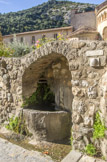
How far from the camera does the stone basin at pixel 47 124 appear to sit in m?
3.76

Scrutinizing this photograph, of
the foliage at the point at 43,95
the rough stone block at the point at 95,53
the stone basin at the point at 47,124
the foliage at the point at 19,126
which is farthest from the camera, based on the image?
the foliage at the point at 43,95

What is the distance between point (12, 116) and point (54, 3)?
48.1 meters

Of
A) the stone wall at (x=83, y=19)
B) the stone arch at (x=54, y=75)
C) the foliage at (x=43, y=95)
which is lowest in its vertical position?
the foliage at (x=43, y=95)

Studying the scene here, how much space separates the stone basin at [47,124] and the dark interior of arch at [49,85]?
1.40ft

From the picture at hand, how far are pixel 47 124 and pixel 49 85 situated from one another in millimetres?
1537

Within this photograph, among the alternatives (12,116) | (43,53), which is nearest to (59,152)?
(12,116)

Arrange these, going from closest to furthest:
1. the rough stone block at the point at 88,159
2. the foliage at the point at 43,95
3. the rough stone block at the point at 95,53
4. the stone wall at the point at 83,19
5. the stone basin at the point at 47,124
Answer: the rough stone block at the point at 88,159, the rough stone block at the point at 95,53, the stone basin at the point at 47,124, the foliage at the point at 43,95, the stone wall at the point at 83,19

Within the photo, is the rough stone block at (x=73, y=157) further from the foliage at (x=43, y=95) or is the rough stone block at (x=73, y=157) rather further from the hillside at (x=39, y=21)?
the hillside at (x=39, y=21)

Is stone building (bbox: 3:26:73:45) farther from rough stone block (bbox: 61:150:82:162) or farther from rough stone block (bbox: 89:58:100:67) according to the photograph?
rough stone block (bbox: 61:150:82:162)

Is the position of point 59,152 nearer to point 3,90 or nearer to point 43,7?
point 3,90

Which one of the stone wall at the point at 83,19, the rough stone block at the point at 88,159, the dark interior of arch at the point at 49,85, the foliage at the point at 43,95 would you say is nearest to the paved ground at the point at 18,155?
the rough stone block at the point at 88,159

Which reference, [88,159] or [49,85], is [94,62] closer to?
[88,159]

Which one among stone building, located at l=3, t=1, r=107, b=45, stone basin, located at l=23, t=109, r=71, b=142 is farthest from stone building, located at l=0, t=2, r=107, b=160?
stone building, located at l=3, t=1, r=107, b=45

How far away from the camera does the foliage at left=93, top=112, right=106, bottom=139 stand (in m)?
2.56
